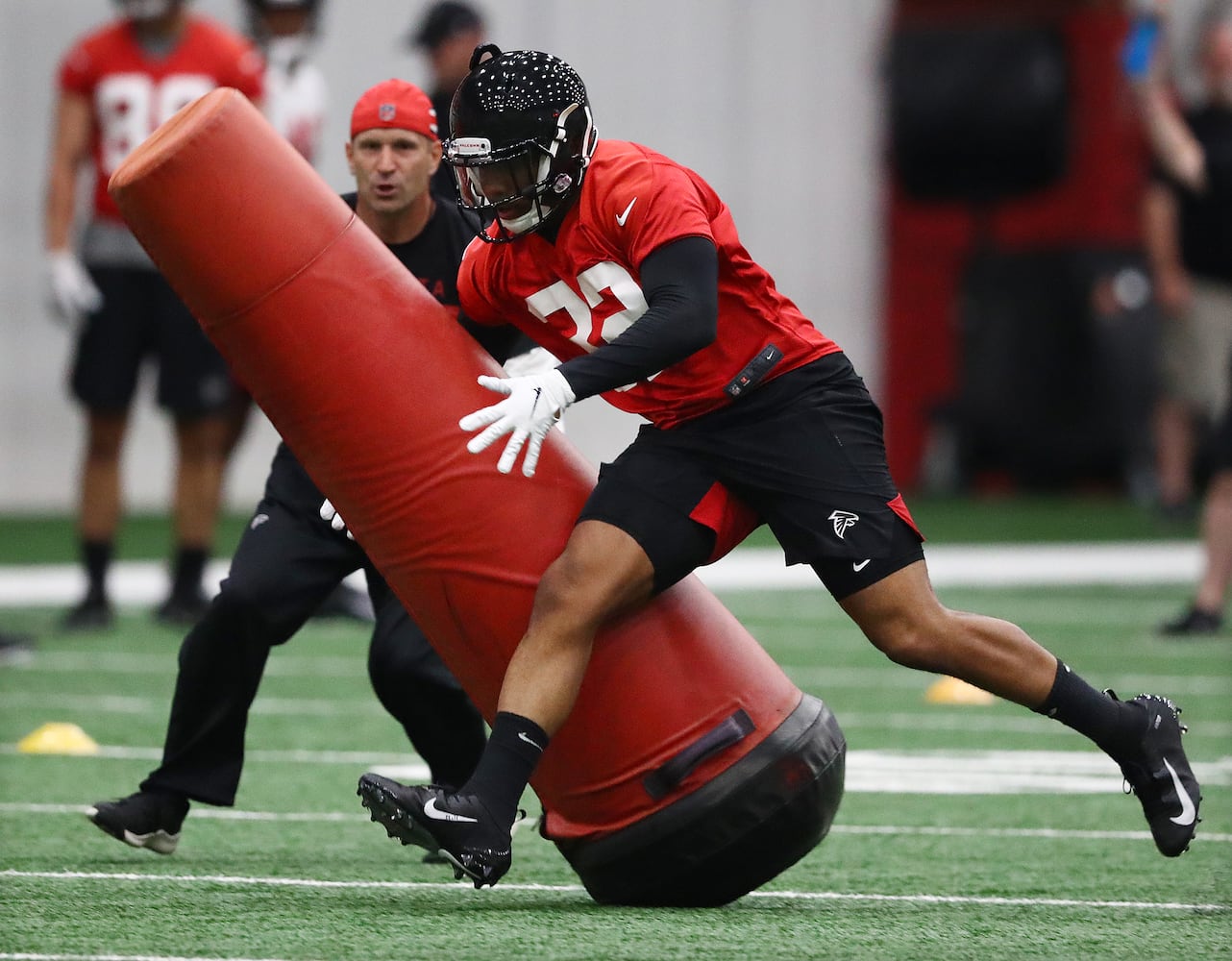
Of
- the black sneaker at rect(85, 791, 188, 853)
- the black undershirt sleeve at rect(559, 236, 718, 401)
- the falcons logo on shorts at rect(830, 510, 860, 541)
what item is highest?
the black undershirt sleeve at rect(559, 236, 718, 401)

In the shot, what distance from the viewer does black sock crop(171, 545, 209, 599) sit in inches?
326

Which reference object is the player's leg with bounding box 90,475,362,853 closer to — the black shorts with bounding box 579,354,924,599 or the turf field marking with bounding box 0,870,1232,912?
the turf field marking with bounding box 0,870,1232,912

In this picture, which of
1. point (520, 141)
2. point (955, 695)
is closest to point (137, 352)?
point (955, 695)

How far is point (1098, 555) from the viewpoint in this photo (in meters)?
11.2

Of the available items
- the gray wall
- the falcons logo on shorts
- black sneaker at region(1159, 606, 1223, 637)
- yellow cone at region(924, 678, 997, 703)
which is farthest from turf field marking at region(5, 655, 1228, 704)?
the gray wall

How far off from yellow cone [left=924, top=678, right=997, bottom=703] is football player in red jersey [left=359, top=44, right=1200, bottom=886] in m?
2.69

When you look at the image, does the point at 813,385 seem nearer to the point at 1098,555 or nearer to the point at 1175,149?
the point at 1175,149

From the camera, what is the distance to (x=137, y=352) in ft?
27.1

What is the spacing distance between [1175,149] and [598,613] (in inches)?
233

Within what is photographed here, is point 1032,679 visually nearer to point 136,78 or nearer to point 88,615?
point 88,615

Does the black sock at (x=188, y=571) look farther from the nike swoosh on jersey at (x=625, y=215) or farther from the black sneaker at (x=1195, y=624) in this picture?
the nike swoosh on jersey at (x=625, y=215)

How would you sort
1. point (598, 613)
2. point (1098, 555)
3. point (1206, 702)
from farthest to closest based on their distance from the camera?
point (1098, 555) < point (1206, 702) < point (598, 613)

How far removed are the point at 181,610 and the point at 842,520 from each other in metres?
4.71

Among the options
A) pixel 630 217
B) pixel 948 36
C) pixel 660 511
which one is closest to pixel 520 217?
pixel 630 217
